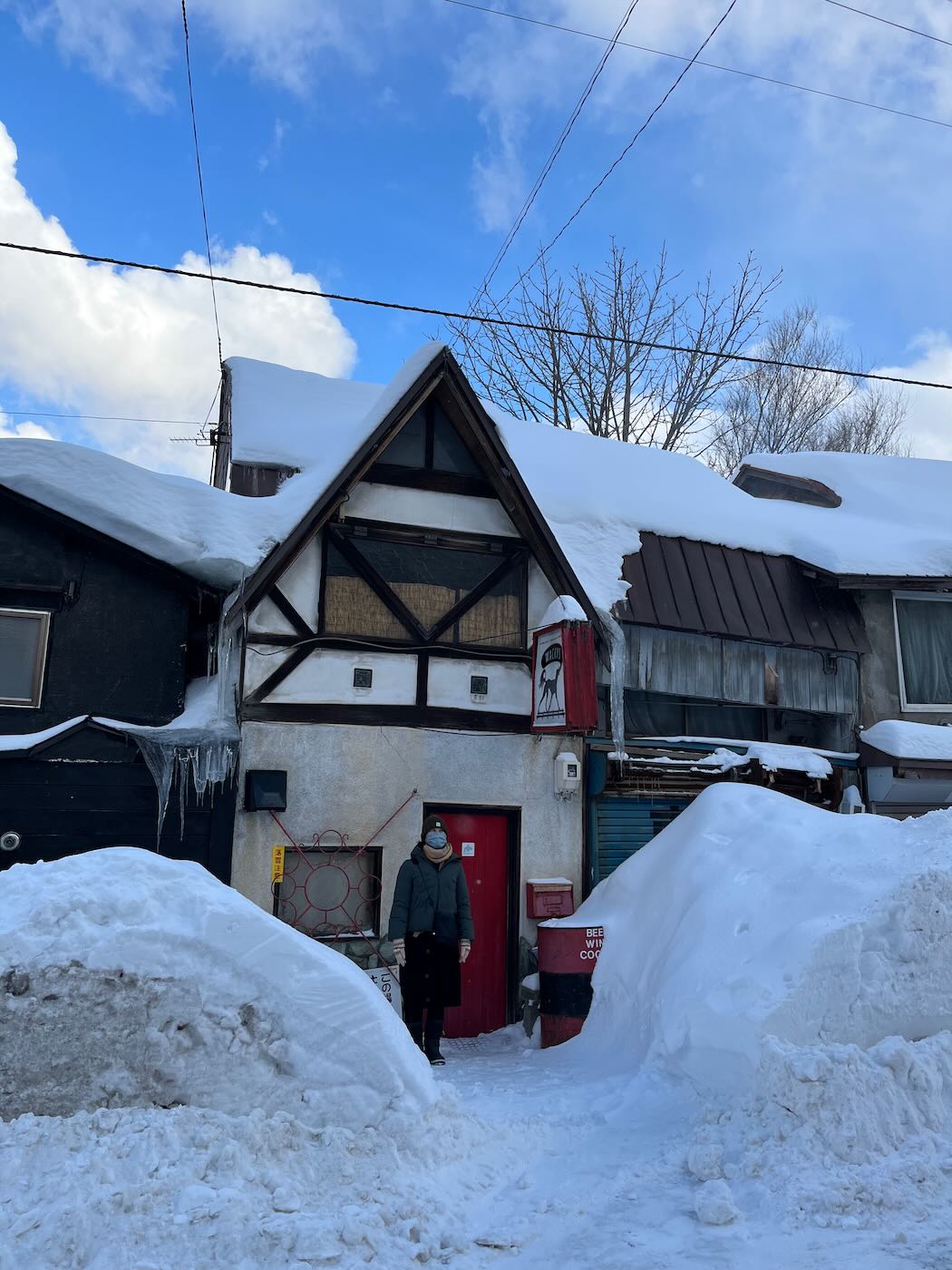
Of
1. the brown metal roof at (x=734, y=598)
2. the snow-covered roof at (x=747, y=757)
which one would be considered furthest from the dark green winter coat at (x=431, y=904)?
the brown metal roof at (x=734, y=598)

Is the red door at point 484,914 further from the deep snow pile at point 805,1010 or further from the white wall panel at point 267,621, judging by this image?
the white wall panel at point 267,621

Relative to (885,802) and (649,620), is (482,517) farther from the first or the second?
(885,802)

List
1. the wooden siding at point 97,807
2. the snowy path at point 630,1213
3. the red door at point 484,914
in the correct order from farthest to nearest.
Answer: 1. the red door at point 484,914
2. the wooden siding at point 97,807
3. the snowy path at point 630,1213

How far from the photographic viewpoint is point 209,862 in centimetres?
941

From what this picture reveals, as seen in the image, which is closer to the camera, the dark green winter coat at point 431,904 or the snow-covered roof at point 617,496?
the dark green winter coat at point 431,904

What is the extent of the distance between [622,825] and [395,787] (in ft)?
9.76

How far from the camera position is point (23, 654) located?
381 inches

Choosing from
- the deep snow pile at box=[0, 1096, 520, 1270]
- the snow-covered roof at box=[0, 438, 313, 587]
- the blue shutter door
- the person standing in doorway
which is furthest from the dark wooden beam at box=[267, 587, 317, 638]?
the deep snow pile at box=[0, 1096, 520, 1270]

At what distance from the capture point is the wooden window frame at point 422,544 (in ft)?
34.4

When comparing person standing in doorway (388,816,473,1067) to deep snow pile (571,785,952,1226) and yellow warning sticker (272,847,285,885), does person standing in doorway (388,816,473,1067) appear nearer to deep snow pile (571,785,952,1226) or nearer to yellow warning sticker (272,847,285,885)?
deep snow pile (571,785,952,1226)

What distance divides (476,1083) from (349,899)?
319 cm

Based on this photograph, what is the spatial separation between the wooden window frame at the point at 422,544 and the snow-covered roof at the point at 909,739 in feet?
16.8

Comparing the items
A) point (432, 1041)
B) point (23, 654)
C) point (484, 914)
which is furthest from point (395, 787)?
point (23, 654)

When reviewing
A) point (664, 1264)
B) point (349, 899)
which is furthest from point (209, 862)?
point (664, 1264)
